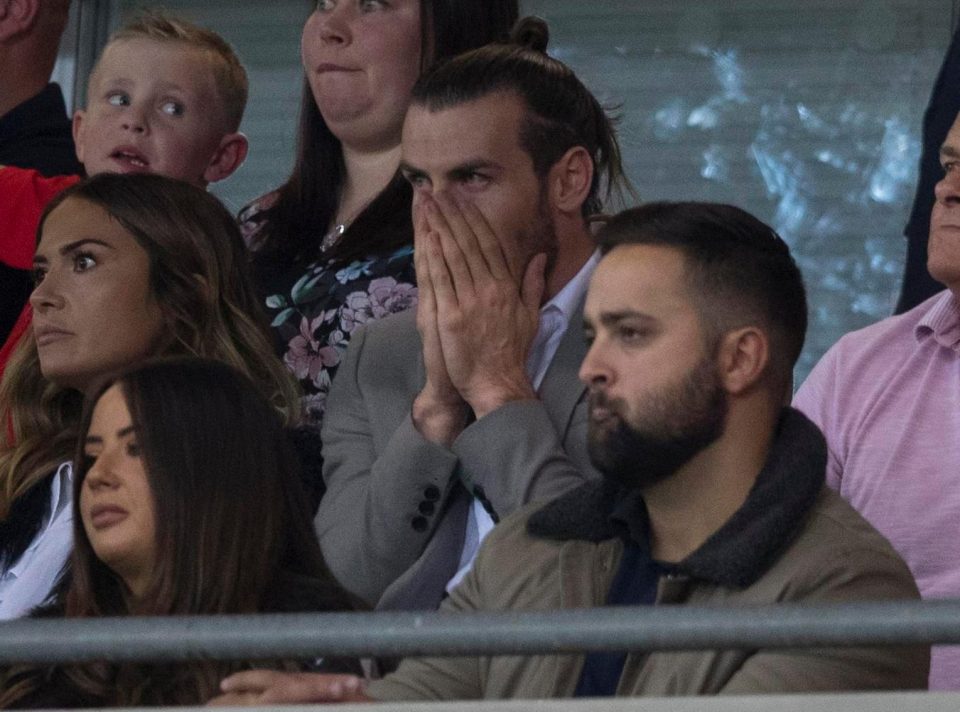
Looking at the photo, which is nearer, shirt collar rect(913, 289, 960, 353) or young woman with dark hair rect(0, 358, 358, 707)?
young woman with dark hair rect(0, 358, 358, 707)

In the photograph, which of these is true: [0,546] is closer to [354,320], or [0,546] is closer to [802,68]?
[354,320]

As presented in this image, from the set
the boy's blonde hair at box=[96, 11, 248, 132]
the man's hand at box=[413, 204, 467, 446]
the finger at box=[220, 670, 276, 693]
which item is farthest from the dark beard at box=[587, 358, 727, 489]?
the boy's blonde hair at box=[96, 11, 248, 132]

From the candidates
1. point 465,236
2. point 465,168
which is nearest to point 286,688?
point 465,236

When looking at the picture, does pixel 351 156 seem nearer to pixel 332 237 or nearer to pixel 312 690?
pixel 332 237

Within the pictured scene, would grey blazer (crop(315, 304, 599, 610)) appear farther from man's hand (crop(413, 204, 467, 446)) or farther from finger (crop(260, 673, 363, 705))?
finger (crop(260, 673, 363, 705))

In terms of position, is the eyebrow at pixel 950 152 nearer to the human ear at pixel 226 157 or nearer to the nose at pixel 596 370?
the nose at pixel 596 370

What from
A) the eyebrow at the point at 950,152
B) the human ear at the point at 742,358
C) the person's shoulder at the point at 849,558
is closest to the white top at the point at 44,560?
the human ear at the point at 742,358

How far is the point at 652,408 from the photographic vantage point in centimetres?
287

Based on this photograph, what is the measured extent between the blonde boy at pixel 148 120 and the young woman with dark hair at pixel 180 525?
1113 mm

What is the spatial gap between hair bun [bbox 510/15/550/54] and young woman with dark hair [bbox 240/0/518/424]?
0.43 feet

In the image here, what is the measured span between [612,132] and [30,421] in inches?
43.2

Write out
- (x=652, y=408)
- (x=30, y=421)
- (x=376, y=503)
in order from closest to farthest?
1. (x=652, y=408)
2. (x=376, y=503)
3. (x=30, y=421)

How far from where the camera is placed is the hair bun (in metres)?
3.95

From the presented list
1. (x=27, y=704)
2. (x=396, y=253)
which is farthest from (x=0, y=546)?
(x=396, y=253)
